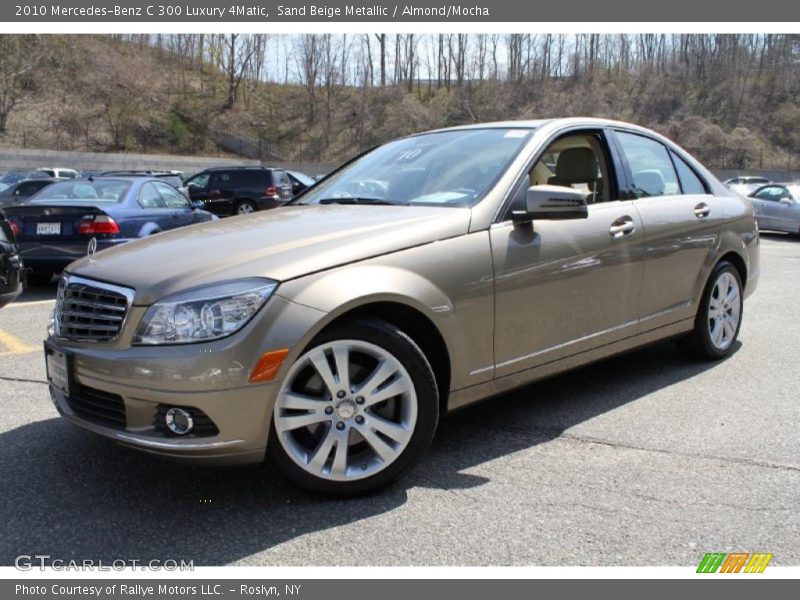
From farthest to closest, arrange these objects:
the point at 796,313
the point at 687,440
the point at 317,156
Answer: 1. the point at 317,156
2. the point at 796,313
3. the point at 687,440

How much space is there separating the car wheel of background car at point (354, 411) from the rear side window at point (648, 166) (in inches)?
89.5

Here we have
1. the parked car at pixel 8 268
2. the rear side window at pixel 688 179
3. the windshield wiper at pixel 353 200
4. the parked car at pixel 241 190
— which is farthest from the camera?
the parked car at pixel 241 190

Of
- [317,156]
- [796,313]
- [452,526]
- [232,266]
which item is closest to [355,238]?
[232,266]

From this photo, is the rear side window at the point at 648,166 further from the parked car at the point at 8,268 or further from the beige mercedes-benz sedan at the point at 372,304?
the parked car at the point at 8,268

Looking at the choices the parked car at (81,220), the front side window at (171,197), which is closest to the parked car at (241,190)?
the front side window at (171,197)

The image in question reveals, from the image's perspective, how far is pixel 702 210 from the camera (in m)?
5.06

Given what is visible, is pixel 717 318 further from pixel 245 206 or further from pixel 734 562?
pixel 245 206

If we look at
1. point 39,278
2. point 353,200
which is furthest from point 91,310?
point 39,278

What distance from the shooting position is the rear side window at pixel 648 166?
4.68 meters

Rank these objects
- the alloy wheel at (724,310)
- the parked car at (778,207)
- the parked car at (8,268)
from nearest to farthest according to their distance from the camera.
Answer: the alloy wheel at (724,310)
the parked car at (8,268)
the parked car at (778,207)

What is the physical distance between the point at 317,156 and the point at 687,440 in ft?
186

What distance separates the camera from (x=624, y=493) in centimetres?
323

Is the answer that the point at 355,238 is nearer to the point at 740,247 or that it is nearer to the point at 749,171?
the point at 740,247

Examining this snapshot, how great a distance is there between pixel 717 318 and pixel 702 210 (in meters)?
0.83
